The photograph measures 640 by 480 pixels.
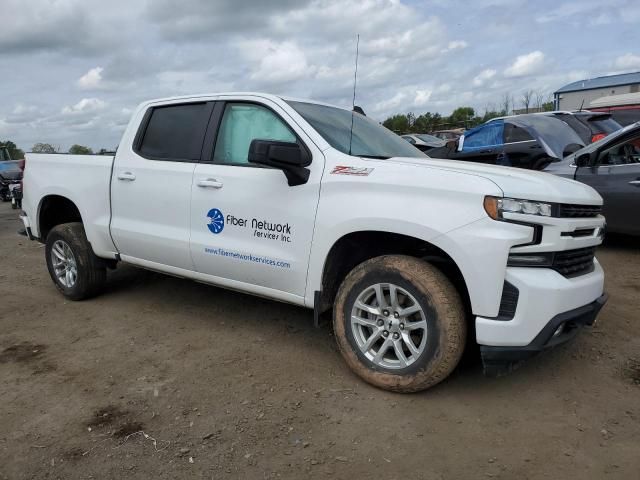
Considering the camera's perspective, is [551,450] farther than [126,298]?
No

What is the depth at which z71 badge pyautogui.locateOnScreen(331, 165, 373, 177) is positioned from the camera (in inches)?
134

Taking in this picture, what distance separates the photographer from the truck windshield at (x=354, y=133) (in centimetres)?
384

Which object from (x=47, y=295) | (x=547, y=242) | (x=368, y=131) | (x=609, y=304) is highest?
(x=368, y=131)

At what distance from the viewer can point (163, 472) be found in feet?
8.75

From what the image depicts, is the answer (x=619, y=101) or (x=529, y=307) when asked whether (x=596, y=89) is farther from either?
(x=529, y=307)

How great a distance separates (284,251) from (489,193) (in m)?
1.43

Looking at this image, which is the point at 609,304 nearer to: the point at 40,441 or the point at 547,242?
the point at 547,242

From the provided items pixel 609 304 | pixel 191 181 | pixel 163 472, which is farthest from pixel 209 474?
pixel 609 304

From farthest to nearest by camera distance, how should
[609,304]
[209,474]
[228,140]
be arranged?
[609,304] → [228,140] → [209,474]

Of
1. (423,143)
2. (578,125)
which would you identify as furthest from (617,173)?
(423,143)

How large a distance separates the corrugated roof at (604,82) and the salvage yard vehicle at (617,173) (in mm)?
38667

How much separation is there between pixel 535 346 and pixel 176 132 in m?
3.22

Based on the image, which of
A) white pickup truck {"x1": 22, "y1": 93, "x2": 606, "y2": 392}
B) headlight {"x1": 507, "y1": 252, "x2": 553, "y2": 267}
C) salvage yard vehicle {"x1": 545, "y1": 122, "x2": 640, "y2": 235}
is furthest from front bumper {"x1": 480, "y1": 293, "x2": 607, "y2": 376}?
salvage yard vehicle {"x1": 545, "y1": 122, "x2": 640, "y2": 235}

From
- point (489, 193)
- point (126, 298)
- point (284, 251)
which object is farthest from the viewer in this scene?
point (126, 298)
